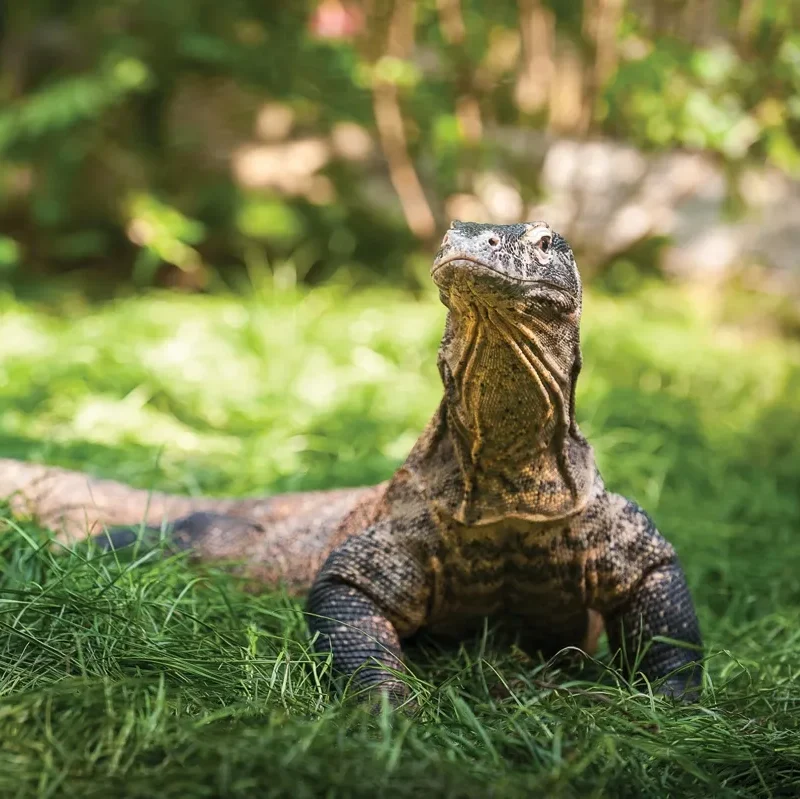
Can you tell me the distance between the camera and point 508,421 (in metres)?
2.31

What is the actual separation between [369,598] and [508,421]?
22.2 inches

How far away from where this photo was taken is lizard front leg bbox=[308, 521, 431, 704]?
240 cm

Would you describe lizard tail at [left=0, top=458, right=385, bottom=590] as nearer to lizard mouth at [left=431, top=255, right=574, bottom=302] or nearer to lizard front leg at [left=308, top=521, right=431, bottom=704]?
lizard front leg at [left=308, top=521, right=431, bottom=704]

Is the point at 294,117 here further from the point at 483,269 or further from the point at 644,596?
the point at 483,269

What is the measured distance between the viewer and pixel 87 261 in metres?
9.00

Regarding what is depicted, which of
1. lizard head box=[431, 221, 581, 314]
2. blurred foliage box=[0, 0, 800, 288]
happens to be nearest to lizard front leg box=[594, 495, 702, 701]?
lizard head box=[431, 221, 581, 314]

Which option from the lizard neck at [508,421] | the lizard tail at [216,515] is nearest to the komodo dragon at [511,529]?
the lizard neck at [508,421]

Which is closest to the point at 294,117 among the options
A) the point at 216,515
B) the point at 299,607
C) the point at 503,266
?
the point at 216,515

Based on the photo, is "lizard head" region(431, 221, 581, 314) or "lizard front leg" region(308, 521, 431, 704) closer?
"lizard head" region(431, 221, 581, 314)

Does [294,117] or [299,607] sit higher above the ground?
[294,117]

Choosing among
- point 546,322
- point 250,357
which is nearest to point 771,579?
point 546,322

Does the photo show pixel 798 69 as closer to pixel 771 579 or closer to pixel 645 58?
pixel 645 58

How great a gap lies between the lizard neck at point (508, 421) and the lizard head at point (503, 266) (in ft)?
0.14

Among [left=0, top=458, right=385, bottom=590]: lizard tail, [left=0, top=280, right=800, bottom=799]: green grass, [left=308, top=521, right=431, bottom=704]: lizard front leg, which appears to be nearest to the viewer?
[left=0, top=280, right=800, bottom=799]: green grass
